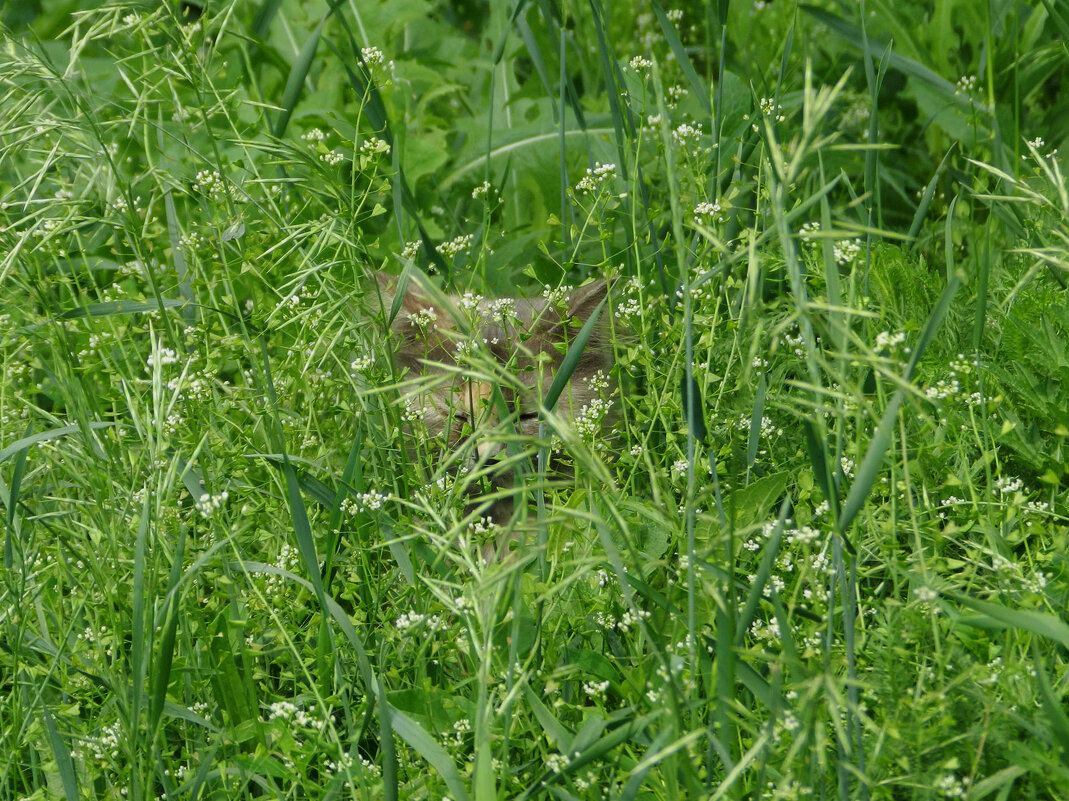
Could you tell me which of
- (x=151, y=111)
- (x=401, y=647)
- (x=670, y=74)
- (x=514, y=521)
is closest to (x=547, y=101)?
(x=670, y=74)

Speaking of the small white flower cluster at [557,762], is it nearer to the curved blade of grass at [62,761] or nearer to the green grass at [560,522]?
the green grass at [560,522]

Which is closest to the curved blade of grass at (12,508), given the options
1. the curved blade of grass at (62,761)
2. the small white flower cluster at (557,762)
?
the curved blade of grass at (62,761)

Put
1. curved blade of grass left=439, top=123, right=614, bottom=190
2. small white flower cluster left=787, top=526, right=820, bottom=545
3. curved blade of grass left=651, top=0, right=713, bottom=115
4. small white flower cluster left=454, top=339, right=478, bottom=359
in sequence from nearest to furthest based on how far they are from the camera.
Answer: small white flower cluster left=454, top=339, right=478, bottom=359, small white flower cluster left=787, top=526, right=820, bottom=545, curved blade of grass left=651, top=0, right=713, bottom=115, curved blade of grass left=439, top=123, right=614, bottom=190

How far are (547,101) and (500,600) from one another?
98.5 inches

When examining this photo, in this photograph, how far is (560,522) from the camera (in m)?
1.16

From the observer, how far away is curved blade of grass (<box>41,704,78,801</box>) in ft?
4.56

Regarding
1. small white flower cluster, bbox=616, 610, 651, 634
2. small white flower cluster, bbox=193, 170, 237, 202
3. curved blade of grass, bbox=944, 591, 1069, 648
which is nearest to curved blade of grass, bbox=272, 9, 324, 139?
small white flower cluster, bbox=193, 170, 237, 202

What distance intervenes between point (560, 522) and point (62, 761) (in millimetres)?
763

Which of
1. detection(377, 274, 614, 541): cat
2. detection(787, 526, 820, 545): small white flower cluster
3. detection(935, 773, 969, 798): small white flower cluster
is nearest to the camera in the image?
detection(935, 773, 969, 798): small white flower cluster

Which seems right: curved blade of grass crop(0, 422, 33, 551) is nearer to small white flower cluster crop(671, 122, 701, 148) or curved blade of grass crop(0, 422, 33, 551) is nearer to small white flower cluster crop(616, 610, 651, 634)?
small white flower cluster crop(616, 610, 651, 634)

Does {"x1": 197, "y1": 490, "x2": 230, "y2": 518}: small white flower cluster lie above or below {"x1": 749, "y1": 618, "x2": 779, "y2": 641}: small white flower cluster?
above

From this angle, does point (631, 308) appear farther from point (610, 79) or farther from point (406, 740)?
point (406, 740)

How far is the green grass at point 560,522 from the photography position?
1.15 meters

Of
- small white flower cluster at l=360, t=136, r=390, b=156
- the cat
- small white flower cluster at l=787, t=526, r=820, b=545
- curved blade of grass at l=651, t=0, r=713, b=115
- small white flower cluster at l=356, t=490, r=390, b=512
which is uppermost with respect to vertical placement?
curved blade of grass at l=651, t=0, r=713, b=115
